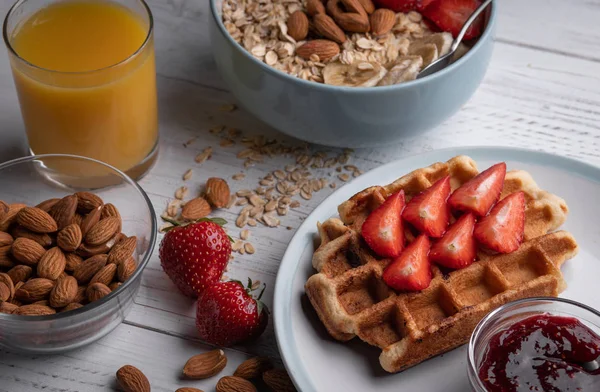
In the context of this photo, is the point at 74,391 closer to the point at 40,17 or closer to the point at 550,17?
the point at 40,17

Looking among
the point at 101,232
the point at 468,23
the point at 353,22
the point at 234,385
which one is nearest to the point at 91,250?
the point at 101,232

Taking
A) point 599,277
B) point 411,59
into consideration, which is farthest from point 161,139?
point 599,277

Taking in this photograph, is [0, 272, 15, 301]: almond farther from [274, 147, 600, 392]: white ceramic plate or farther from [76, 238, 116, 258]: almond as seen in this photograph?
[274, 147, 600, 392]: white ceramic plate

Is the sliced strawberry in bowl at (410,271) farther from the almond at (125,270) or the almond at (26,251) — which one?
the almond at (26,251)

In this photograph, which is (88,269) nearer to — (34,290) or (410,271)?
(34,290)

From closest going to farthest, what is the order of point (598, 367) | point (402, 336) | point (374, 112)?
point (598, 367) < point (402, 336) < point (374, 112)
